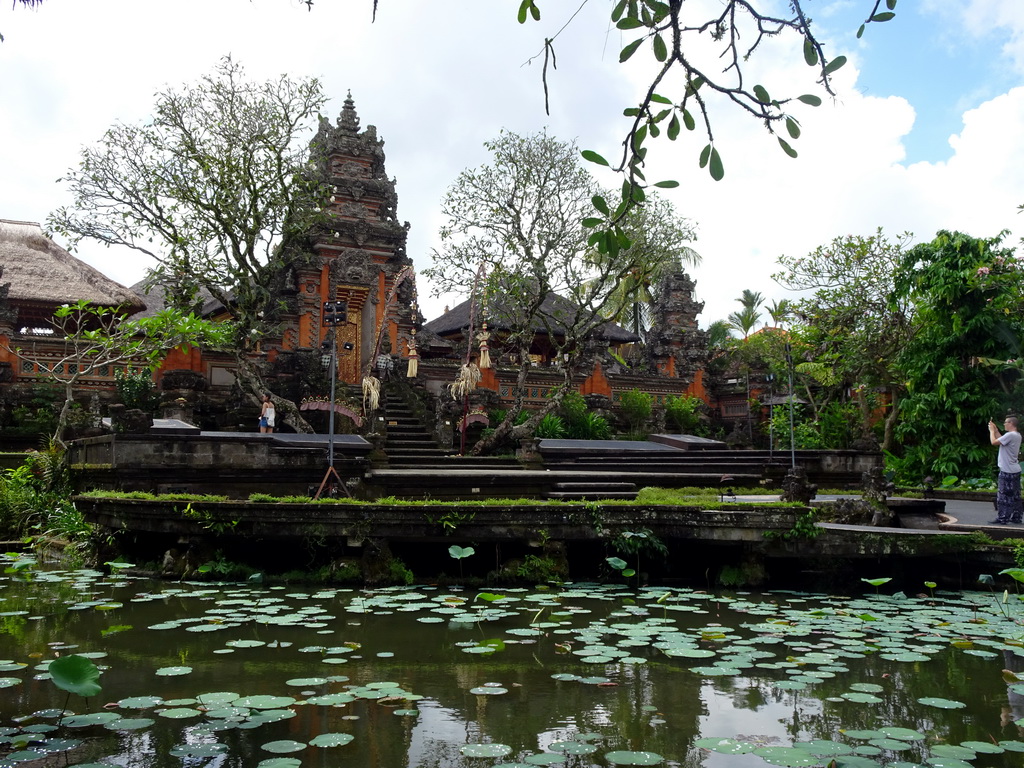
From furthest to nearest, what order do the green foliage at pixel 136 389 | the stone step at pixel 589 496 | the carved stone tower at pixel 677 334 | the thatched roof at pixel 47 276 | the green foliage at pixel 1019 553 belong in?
the carved stone tower at pixel 677 334 < the thatched roof at pixel 47 276 < the green foliage at pixel 136 389 < the stone step at pixel 589 496 < the green foliage at pixel 1019 553

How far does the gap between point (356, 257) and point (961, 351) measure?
12.7m

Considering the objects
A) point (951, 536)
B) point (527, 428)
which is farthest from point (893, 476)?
point (951, 536)

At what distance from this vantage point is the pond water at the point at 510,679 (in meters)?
3.27

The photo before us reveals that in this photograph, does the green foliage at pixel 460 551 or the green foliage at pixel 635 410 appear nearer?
the green foliage at pixel 460 551

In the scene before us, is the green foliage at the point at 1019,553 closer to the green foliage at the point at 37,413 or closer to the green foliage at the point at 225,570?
the green foliage at the point at 225,570

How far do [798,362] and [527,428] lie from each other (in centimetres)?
931

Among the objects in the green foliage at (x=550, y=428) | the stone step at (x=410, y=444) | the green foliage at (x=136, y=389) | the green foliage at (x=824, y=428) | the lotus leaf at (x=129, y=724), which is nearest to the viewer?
the lotus leaf at (x=129, y=724)

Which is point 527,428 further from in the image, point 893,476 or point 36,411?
point 36,411

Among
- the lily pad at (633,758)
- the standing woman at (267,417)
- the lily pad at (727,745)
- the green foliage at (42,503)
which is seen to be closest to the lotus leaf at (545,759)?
the lily pad at (633,758)

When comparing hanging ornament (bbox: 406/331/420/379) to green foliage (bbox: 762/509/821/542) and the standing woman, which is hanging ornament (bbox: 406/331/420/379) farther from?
green foliage (bbox: 762/509/821/542)

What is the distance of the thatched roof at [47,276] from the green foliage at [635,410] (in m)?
11.7

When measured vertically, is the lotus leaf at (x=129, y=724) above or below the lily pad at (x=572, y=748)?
above

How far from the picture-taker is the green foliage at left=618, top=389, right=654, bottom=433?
800 inches

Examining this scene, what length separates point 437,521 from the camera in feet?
24.3
